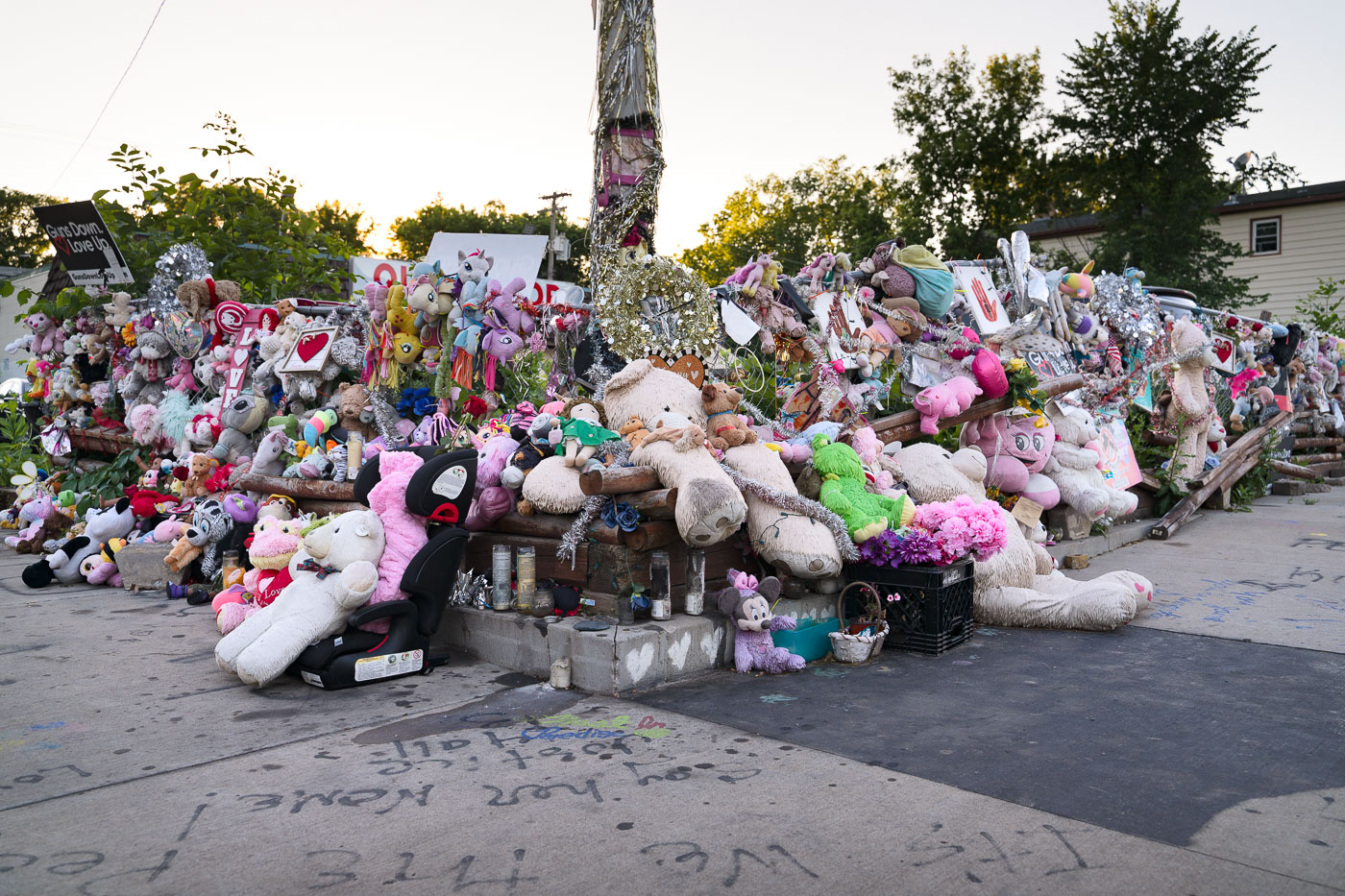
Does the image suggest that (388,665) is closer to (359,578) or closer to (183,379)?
(359,578)

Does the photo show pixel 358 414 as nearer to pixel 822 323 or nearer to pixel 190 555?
pixel 190 555

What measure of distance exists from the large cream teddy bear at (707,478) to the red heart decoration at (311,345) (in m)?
2.92

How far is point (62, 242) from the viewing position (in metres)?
10.2

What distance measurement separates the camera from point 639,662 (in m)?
4.48

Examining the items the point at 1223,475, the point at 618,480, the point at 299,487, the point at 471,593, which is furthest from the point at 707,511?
the point at 1223,475

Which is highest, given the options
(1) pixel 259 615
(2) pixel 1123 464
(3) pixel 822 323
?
(3) pixel 822 323

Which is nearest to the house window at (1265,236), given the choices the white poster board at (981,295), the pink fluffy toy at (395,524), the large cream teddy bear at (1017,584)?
the white poster board at (981,295)

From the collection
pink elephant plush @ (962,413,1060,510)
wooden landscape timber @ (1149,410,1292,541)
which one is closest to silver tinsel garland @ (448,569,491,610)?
pink elephant plush @ (962,413,1060,510)

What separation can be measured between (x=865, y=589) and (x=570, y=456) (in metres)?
1.77

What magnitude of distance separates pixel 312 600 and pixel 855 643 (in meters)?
2.77

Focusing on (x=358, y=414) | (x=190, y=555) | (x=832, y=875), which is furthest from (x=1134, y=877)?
(x=190, y=555)

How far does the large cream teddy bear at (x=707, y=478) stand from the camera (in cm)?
461

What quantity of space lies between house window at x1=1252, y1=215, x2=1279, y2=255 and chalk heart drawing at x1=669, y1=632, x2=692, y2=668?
92.7ft

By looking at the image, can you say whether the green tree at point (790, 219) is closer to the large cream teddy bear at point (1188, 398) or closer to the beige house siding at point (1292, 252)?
the beige house siding at point (1292, 252)
